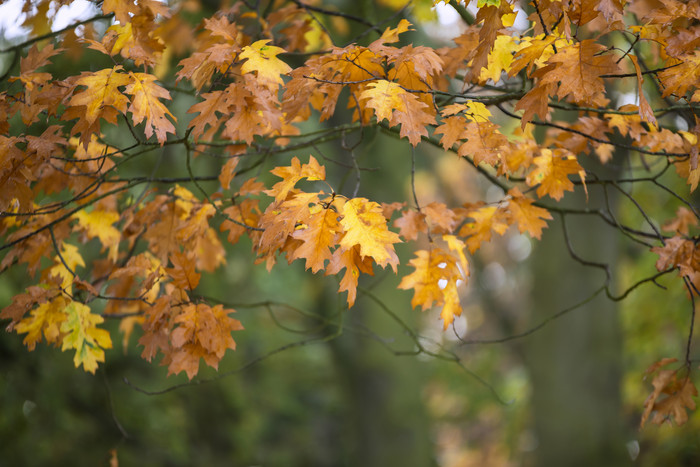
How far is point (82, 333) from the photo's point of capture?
7.64 feet

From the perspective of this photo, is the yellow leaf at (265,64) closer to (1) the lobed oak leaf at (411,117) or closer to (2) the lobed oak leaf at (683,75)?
(1) the lobed oak leaf at (411,117)

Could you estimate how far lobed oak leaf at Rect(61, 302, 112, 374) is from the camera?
2318 mm

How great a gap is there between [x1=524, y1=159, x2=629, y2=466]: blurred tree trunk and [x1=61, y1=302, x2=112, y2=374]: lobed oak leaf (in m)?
3.96

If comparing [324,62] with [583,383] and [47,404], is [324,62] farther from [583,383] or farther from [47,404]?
[47,404]

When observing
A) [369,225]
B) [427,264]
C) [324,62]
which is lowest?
[427,264]

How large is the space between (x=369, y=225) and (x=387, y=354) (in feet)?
12.7

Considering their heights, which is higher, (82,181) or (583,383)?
(82,181)

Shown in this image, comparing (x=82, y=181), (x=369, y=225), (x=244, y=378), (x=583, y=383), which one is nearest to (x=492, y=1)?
(x=369, y=225)

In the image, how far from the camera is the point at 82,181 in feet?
8.48

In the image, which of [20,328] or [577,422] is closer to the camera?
[20,328]

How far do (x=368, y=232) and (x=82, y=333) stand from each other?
1340mm

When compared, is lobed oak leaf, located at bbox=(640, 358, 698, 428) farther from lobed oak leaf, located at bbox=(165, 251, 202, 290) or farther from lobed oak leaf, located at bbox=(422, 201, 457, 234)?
lobed oak leaf, located at bbox=(165, 251, 202, 290)

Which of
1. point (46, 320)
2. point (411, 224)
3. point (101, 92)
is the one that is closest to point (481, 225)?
point (411, 224)

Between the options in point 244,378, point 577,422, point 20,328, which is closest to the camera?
point 20,328
